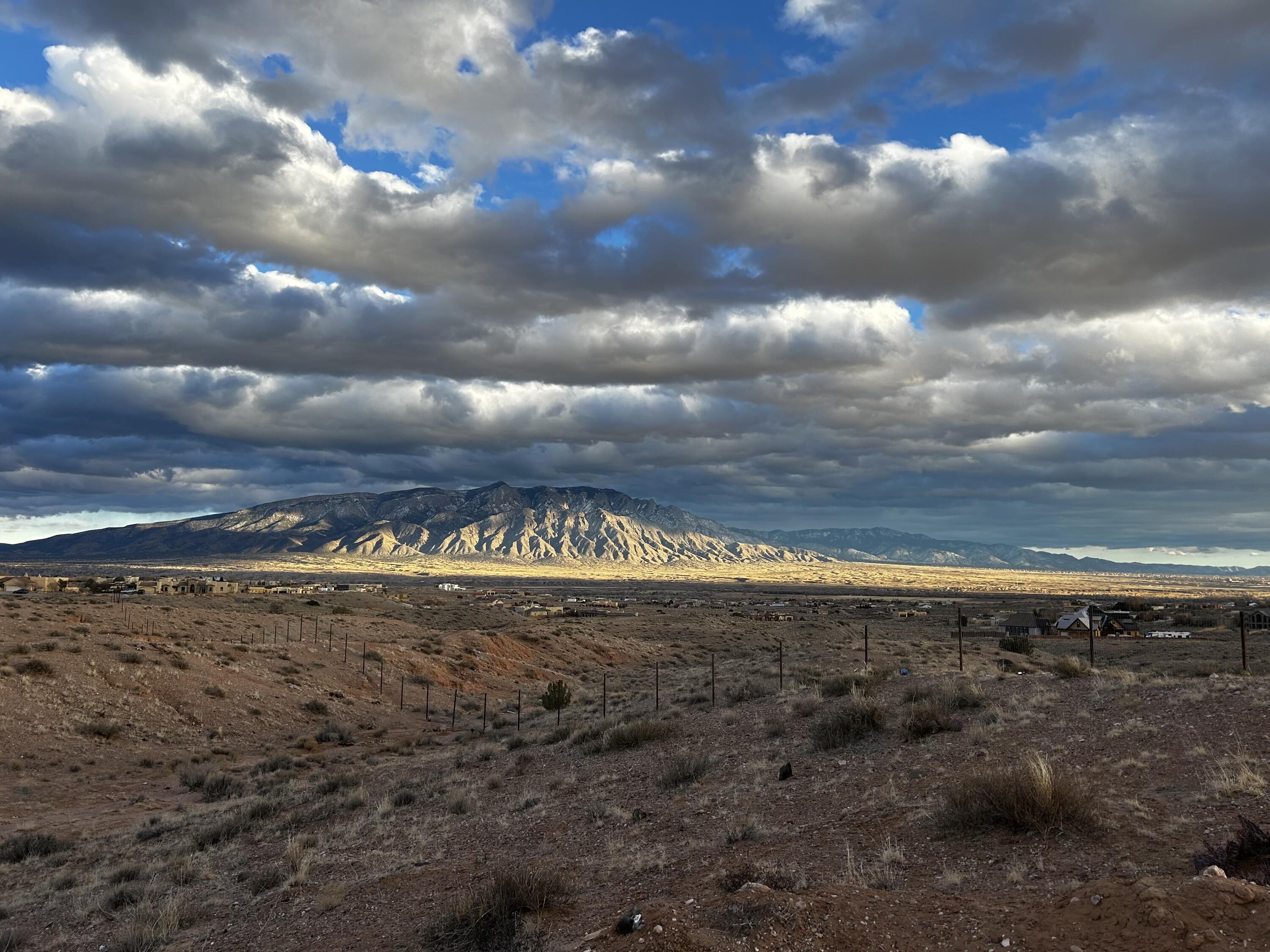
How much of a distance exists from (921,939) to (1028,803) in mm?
4282

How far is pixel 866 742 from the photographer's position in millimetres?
18781

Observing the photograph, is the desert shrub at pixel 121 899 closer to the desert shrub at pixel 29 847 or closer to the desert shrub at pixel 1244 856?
the desert shrub at pixel 29 847

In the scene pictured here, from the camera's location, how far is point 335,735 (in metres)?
38.5

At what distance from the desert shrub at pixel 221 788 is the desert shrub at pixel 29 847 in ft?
15.6

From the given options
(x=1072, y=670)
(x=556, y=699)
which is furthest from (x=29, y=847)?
(x=1072, y=670)

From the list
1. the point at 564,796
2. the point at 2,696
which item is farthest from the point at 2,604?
the point at 564,796

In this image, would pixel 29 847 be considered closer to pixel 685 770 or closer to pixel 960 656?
pixel 685 770

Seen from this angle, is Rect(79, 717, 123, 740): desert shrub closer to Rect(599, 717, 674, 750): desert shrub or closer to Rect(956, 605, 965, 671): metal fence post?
Rect(599, 717, 674, 750): desert shrub

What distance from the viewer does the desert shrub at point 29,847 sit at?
2047 centimetres

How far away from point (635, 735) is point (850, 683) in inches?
259

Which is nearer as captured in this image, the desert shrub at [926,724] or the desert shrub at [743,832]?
the desert shrub at [743,832]

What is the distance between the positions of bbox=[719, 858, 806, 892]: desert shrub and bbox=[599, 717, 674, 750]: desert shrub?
1149 centimetres

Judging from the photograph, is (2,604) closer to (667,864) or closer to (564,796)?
(564,796)

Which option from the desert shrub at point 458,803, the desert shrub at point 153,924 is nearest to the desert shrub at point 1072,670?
the desert shrub at point 458,803
